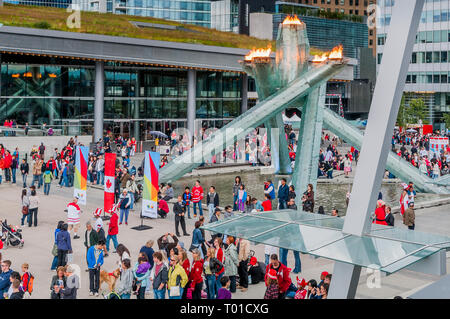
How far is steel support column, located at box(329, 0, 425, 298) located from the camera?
8000mm

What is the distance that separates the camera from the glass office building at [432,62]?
8104cm

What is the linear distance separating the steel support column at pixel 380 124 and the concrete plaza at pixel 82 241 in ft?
18.1

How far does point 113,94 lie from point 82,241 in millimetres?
32501

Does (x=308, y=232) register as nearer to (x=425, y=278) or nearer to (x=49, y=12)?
(x=425, y=278)

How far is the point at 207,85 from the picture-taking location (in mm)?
56062

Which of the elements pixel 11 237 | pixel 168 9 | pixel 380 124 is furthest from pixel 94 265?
pixel 168 9

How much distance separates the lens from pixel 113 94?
50.0 metres

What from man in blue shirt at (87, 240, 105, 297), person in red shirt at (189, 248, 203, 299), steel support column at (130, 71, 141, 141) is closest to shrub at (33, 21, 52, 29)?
steel support column at (130, 71, 141, 141)

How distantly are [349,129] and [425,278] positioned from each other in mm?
14588

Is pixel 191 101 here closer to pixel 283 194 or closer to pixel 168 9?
pixel 283 194

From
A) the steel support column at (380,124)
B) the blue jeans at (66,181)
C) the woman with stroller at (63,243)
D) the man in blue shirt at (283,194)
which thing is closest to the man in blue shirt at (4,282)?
the woman with stroller at (63,243)

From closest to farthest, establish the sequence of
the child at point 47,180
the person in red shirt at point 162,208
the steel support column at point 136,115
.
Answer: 1. the person in red shirt at point 162,208
2. the child at point 47,180
3. the steel support column at point 136,115

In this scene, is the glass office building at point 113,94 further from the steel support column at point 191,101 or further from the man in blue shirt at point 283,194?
the man in blue shirt at point 283,194
